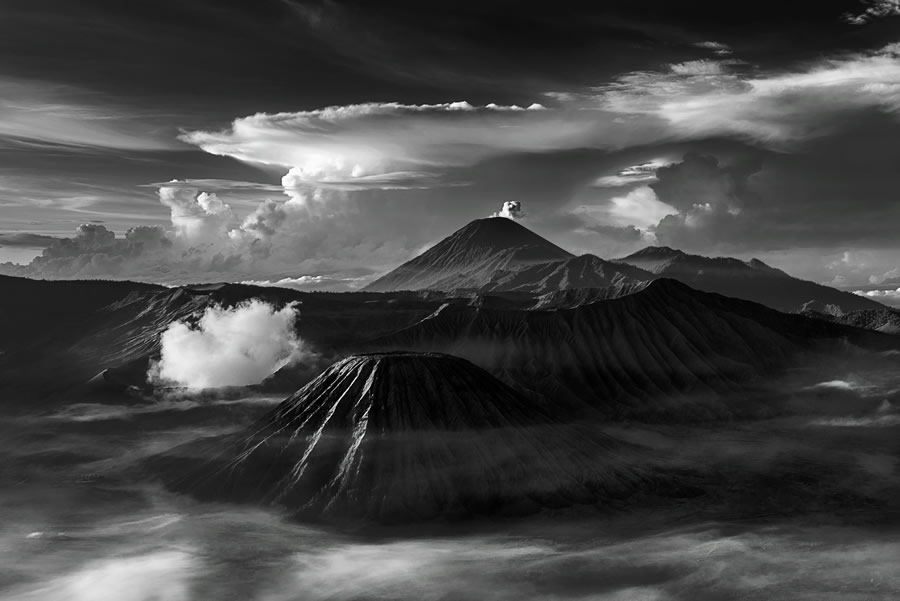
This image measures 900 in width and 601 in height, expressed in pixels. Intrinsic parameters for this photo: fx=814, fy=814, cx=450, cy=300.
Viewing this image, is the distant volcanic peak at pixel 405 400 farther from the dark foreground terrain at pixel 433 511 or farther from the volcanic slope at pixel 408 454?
the dark foreground terrain at pixel 433 511

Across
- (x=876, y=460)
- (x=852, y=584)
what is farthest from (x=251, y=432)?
(x=876, y=460)

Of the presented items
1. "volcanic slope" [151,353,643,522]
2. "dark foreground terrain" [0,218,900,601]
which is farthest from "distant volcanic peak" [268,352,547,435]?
"dark foreground terrain" [0,218,900,601]

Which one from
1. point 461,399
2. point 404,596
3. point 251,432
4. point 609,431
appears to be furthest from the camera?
point 609,431

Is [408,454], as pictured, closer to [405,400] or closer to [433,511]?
[433,511]

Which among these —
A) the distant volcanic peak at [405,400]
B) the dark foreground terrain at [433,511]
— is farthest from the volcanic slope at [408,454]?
the dark foreground terrain at [433,511]

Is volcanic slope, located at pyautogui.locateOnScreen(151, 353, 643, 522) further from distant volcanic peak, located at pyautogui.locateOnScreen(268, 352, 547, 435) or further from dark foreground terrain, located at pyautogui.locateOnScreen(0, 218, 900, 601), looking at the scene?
dark foreground terrain, located at pyautogui.locateOnScreen(0, 218, 900, 601)

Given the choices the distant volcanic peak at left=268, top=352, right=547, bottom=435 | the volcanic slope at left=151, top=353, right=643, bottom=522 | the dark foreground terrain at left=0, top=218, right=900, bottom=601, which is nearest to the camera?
the dark foreground terrain at left=0, top=218, right=900, bottom=601

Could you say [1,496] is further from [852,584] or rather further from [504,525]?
[852,584]
